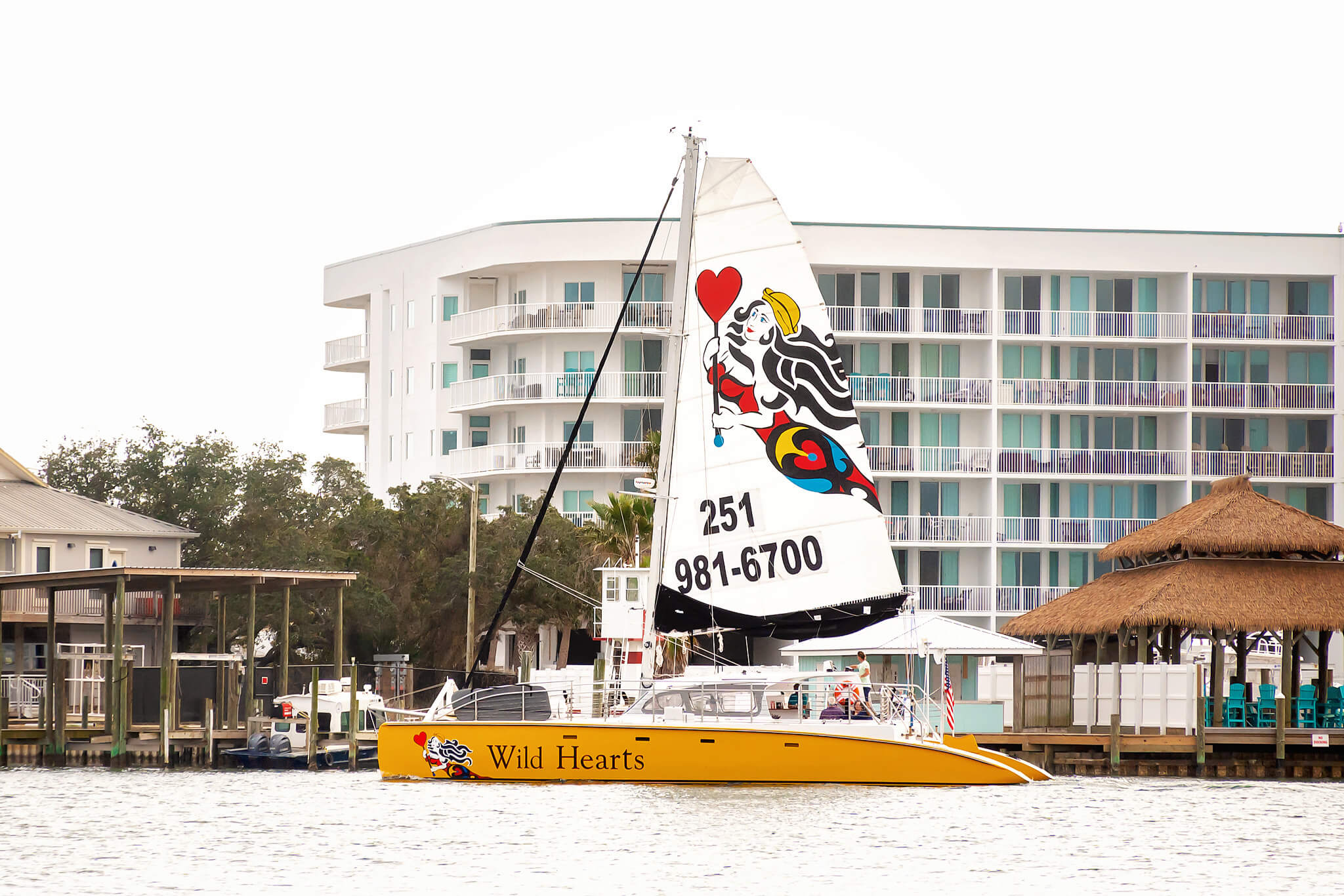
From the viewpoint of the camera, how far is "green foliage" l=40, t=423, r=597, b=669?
6744cm

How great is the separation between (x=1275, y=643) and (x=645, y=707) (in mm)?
42968

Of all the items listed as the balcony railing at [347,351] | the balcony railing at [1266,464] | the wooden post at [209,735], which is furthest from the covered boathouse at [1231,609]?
the balcony railing at [347,351]

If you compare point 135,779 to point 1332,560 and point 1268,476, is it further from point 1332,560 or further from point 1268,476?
point 1268,476

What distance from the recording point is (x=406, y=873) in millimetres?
25906

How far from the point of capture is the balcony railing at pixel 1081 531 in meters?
78.2

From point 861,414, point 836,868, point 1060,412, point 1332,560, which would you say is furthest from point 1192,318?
point 836,868

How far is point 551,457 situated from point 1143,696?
39256 millimetres

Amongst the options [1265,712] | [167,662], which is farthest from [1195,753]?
[167,662]

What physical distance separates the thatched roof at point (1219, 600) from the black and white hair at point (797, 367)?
432 inches

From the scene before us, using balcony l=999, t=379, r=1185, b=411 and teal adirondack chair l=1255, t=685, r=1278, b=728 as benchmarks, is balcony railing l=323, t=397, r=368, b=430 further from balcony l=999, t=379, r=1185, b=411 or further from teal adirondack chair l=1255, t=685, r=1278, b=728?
teal adirondack chair l=1255, t=685, r=1278, b=728

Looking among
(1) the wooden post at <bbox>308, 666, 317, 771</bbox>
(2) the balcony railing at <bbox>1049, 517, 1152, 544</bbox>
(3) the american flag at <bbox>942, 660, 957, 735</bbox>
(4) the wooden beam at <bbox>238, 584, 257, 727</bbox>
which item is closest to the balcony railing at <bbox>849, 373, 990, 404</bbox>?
(2) the balcony railing at <bbox>1049, 517, 1152, 544</bbox>

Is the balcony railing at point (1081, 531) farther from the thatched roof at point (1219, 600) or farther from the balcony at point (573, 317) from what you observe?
the thatched roof at point (1219, 600)

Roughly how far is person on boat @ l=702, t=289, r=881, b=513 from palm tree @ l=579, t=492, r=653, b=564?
25964mm

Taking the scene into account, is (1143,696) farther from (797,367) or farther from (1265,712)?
(797,367)
